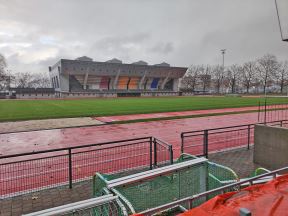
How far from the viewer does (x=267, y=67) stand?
88.4 meters

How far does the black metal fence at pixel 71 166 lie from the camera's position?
21.2ft

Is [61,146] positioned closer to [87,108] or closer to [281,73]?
[87,108]

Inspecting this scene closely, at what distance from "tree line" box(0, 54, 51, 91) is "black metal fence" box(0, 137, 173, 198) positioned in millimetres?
80042

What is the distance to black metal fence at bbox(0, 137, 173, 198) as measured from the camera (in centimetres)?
648

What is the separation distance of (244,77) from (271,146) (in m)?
97.9

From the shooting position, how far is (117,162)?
27.9 feet

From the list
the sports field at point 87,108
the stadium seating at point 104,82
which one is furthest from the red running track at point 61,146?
the stadium seating at point 104,82

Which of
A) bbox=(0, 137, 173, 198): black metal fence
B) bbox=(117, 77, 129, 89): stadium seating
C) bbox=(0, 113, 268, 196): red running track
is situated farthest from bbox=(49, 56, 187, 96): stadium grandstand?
bbox=(0, 137, 173, 198): black metal fence

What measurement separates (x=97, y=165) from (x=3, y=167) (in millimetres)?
3222

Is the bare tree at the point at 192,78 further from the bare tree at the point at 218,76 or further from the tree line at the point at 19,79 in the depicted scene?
the tree line at the point at 19,79

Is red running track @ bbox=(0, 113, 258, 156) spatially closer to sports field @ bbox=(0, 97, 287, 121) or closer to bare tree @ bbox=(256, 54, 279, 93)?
sports field @ bbox=(0, 97, 287, 121)

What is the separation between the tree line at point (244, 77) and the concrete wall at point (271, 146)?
71078 mm

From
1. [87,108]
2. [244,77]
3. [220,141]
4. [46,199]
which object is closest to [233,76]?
[244,77]

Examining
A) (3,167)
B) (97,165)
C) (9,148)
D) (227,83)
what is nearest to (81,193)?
(97,165)
